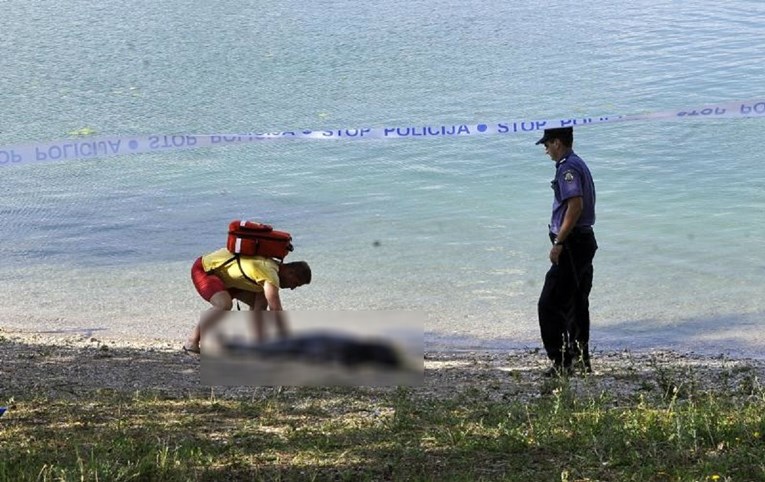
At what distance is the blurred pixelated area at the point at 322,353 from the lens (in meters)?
6.24

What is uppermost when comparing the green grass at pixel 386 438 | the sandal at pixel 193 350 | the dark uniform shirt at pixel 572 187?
the dark uniform shirt at pixel 572 187

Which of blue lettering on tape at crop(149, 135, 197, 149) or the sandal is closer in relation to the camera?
blue lettering on tape at crop(149, 135, 197, 149)

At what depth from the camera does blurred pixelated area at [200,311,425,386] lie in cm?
624

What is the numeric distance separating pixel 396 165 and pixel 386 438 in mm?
10366

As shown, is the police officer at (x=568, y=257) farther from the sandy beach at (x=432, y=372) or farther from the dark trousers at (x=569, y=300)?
the sandy beach at (x=432, y=372)

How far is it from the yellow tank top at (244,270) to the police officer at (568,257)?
67.5 inches

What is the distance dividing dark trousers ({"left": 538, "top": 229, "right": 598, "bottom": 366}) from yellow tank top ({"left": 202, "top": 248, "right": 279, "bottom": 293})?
171 centimetres

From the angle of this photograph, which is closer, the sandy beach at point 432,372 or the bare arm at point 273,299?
the sandy beach at point 432,372

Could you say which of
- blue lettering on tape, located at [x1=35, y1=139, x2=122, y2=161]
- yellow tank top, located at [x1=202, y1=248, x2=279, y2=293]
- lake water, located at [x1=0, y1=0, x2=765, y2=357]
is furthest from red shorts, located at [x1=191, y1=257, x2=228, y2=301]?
lake water, located at [x1=0, y1=0, x2=765, y2=357]

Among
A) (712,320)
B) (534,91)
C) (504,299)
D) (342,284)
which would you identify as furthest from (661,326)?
(534,91)

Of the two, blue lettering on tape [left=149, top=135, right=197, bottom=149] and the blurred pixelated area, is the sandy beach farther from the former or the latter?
blue lettering on tape [left=149, top=135, right=197, bottom=149]

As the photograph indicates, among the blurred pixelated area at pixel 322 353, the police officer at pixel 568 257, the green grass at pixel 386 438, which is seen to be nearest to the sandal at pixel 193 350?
the blurred pixelated area at pixel 322 353

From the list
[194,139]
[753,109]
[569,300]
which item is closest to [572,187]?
[569,300]

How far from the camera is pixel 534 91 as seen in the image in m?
19.1
